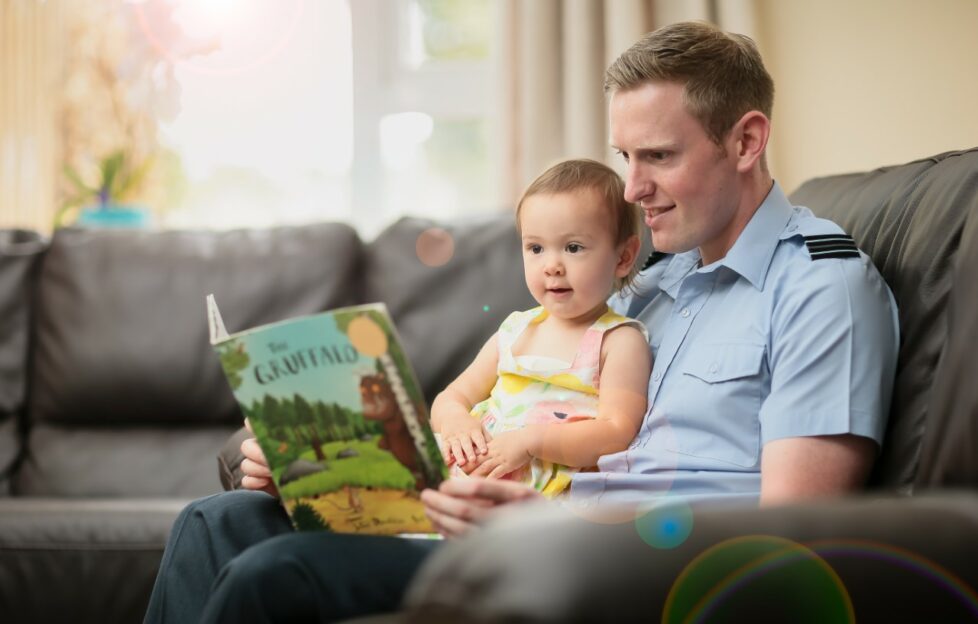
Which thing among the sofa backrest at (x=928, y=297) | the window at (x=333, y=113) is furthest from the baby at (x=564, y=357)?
the window at (x=333, y=113)

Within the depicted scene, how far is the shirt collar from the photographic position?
1354 millimetres

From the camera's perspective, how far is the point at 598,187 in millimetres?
1488

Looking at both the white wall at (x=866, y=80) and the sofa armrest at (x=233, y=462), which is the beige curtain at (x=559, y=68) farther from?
the sofa armrest at (x=233, y=462)

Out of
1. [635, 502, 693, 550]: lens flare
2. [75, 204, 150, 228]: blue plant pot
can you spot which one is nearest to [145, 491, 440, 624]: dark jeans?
[635, 502, 693, 550]: lens flare

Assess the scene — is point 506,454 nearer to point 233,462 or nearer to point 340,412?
point 340,412

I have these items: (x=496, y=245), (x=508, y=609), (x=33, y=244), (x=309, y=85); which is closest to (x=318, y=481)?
(x=508, y=609)

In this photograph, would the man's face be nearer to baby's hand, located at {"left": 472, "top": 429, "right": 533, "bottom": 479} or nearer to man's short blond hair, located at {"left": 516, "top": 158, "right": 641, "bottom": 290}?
man's short blond hair, located at {"left": 516, "top": 158, "right": 641, "bottom": 290}

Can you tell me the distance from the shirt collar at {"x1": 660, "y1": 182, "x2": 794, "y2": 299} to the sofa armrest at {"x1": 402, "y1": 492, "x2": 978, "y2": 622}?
56 cm

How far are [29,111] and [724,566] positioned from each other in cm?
337

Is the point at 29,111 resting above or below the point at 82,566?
above

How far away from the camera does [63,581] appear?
196cm

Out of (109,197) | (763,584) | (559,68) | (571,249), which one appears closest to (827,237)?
(571,249)

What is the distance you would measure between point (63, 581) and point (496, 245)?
1176mm

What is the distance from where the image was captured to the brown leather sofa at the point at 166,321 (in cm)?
229
